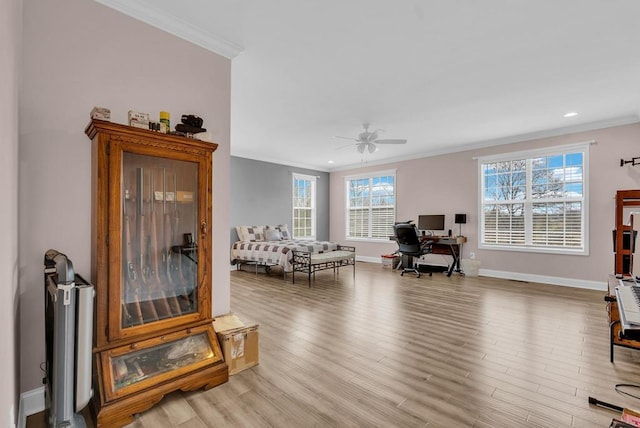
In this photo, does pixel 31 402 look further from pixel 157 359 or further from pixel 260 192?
pixel 260 192

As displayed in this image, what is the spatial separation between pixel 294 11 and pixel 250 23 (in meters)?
0.39

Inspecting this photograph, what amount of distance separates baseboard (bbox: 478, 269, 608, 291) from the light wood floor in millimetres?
939

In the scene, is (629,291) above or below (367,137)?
below

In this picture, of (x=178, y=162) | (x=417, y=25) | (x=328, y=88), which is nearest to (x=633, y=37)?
(x=417, y=25)

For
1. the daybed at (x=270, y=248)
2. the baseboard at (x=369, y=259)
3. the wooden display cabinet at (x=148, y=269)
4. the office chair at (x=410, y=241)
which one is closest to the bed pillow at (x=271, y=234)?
the daybed at (x=270, y=248)

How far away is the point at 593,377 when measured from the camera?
224cm

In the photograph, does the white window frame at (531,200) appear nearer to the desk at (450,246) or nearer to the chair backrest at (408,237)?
the desk at (450,246)

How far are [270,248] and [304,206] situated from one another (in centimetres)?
293

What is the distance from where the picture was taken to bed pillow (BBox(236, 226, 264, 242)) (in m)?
6.80

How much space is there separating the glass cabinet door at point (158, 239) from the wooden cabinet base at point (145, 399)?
1.31 ft

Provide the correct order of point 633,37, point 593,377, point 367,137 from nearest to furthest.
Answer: point 593,377 < point 633,37 < point 367,137

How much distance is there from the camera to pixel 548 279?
5484 mm

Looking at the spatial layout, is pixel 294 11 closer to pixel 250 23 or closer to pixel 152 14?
pixel 250 23

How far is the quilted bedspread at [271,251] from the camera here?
225 inches
